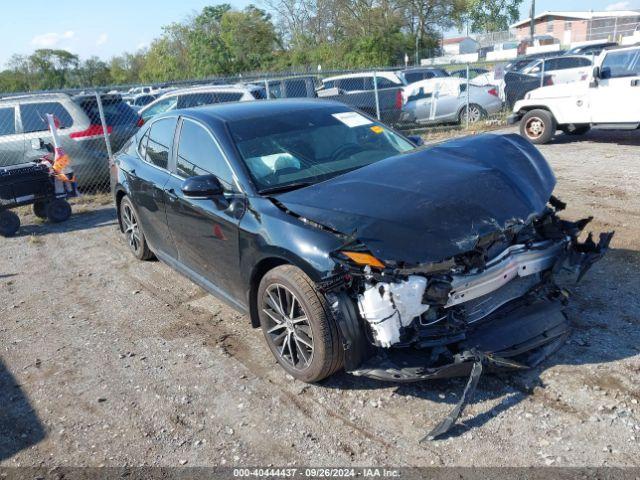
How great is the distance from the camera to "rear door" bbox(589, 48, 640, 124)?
10070 millimetres

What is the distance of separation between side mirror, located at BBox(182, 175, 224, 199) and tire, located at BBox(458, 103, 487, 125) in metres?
13.0

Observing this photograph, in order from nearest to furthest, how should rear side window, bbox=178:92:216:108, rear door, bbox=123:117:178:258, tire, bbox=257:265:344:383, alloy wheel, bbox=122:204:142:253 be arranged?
tire, bbox=257:265:344:383 < rear door, bbox=123:117:178:258 < alloy wheel, bbox=122:204:142:253 < rear side window, bbox=178:92:216:108

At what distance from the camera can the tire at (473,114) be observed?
15.5 m

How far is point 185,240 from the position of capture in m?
4.61

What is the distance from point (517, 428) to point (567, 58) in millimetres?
18301

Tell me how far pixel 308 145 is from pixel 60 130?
298 inches

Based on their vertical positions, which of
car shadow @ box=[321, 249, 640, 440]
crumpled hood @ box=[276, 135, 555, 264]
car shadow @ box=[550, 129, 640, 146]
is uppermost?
crumpled hood @ box=[276, 135, 555, 264]

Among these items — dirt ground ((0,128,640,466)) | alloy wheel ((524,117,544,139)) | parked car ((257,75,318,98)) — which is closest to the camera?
dirt ground ((0,128,640,466))

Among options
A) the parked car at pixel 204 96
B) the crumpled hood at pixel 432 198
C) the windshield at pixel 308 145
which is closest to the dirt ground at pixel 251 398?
the crumpled hood at pixel 432 198

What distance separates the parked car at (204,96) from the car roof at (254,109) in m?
8.17

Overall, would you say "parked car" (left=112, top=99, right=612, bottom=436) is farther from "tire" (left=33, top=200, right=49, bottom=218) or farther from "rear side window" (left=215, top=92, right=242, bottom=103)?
"rear side window" (left=215, top=92, right=242, bottom=103)

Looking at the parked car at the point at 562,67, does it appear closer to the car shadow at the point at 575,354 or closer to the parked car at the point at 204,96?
the parked car at the point at 204,96

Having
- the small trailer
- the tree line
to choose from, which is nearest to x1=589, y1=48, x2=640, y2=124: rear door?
the small trailer

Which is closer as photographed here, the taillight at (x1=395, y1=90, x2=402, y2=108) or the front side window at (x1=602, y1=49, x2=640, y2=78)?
the front side window at (x1=602, y1=49, x2=640, y2=78)
